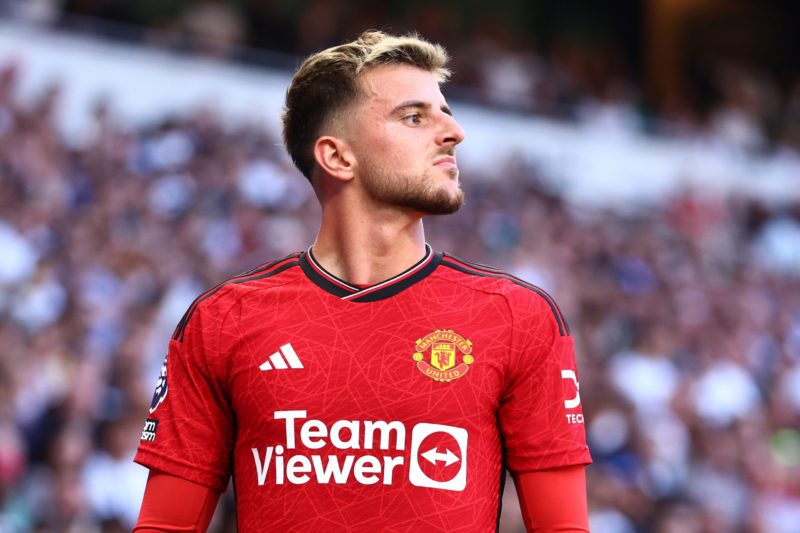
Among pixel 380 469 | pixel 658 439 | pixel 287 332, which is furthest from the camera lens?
pixel 658 439

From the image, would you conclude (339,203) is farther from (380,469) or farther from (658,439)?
(658,439)

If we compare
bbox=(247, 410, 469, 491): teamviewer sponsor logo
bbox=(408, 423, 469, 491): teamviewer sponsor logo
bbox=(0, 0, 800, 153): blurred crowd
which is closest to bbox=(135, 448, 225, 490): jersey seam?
bbox=(247, 410, 469, 491): teamviewer sponsor logo

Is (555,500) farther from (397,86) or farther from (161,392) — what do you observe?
(397,86)

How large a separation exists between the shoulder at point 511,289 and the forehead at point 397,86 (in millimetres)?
375

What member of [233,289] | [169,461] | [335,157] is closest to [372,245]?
[335,157]

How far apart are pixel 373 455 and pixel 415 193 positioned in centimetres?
60

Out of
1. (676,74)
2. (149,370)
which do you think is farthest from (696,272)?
(149,370)

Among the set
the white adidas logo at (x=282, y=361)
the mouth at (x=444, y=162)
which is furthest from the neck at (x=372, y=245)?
the white adidas logo at (x=282, y=361)

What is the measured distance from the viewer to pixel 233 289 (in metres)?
2.60

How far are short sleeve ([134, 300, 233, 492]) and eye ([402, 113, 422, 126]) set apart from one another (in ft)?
2.02

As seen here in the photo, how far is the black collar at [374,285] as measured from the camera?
2.56m

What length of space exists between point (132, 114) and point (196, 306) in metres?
6.18

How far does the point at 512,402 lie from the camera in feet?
8.04

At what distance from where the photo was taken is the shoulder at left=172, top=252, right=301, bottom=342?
2.55m
